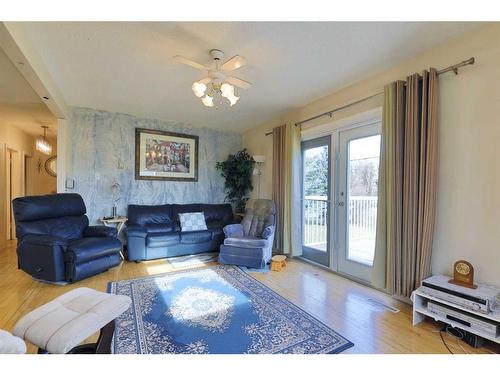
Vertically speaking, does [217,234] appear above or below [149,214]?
below

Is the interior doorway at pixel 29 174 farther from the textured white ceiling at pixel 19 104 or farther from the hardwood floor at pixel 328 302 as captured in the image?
the hardwood floor at pixel 328 302

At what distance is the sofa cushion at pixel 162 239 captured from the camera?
146 inches

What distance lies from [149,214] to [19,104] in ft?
8.65

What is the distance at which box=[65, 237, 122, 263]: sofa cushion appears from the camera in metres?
2.79

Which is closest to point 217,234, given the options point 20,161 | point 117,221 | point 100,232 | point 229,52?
point 117,221

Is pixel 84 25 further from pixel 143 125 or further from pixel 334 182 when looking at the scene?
pixel 334 182

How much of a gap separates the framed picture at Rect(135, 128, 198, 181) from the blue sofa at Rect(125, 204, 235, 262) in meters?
0.62

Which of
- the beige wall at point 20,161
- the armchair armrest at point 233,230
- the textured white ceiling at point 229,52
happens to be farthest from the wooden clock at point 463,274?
the beige wall at point 20,161

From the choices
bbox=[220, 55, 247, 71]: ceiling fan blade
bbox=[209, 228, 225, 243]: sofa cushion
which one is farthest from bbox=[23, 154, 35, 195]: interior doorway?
bbox=[220, 55, 247, 71]: ceiling fan blade

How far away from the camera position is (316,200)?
12.1 feet

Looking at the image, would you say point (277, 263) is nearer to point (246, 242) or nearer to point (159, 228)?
point (246, 242)

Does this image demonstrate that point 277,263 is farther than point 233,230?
No

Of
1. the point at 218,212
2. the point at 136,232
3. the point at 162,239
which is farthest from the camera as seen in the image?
the point at 218,212

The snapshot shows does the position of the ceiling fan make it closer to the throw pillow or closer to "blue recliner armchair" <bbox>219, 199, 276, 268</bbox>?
"blue recliner armchair" <bbox>219, 199, 276, 268</bbox>
